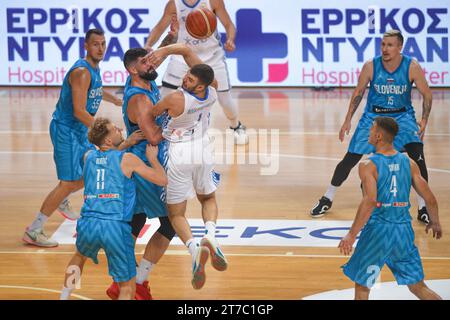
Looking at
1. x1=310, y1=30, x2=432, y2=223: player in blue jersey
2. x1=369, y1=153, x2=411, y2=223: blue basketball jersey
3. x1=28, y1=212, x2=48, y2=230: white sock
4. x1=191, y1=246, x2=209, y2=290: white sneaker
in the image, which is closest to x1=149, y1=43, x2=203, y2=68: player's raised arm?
x1=191, y1=246, x2=209, y2=290: white sneaker

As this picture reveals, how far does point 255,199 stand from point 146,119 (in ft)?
11.2

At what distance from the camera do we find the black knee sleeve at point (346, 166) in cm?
897

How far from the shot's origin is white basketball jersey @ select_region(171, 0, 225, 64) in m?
11.8

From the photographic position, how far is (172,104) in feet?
21.7

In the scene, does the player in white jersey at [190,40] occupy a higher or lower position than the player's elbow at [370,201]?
higher

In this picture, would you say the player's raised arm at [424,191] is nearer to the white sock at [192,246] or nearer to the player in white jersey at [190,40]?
the white sock at [192,246]

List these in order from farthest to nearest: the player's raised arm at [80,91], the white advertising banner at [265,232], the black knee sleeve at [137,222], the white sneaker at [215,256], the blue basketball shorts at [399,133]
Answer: the blue basketball shorts at [399,133], the white advertising banner at [265,232], the player's raised arm at [80,91], the black knee sleeve at [137,222], the white sneaker at [215,256]

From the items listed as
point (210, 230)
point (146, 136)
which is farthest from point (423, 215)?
point (146, 136)

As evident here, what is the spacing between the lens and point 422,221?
29.0 ft

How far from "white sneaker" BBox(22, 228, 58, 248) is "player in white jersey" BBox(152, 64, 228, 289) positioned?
1.82m

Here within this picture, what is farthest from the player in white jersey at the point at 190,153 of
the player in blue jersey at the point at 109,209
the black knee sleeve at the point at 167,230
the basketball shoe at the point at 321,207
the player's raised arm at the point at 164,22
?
the player's raised arm at the point at 164,22

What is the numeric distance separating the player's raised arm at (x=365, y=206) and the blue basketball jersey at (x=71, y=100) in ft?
10.3

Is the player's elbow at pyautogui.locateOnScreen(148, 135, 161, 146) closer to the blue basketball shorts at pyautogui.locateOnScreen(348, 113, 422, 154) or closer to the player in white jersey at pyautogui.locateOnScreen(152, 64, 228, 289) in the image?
the player in white jersey at pyautogui.locateOnScreen(152, 64, 228, 289)
